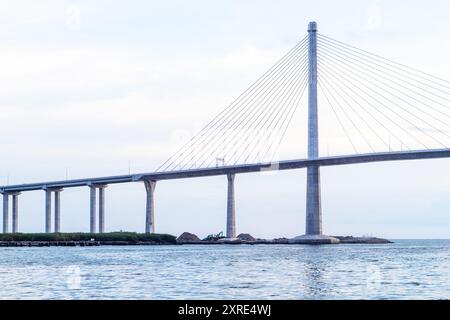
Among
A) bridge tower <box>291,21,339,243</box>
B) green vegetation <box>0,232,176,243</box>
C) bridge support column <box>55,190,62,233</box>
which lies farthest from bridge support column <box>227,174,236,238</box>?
bridge support column <box>55,190,62,233</box>

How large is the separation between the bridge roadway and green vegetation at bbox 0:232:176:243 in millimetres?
8512

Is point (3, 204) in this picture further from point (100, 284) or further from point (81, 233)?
point (100, 284)

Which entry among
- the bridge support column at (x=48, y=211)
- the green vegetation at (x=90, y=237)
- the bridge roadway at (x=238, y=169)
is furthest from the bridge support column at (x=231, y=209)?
the bridge support column at (x=48, y=211)

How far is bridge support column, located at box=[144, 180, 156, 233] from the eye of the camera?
12369cm

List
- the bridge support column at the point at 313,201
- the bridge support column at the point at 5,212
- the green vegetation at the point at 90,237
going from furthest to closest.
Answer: the bridge support column at the point at 5,212 < the green vegetation at the point at 90,237 < the bridge support column at the point at 313,201

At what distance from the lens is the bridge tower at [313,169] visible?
99731 millimetres

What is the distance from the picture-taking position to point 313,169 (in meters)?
104

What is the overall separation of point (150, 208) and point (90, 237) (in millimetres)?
10406

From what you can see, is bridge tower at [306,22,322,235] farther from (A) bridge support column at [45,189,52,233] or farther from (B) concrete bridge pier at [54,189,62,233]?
(A) bridge support column at [45,189,52,233]

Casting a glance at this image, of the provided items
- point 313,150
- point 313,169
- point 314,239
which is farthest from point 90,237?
point 313,150

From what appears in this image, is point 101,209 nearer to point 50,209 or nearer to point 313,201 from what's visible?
point 50,209

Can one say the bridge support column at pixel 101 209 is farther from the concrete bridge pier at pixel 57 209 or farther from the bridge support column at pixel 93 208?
the concrete bridge pier at pixel 57 209

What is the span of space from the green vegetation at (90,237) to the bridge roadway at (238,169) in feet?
27.9
